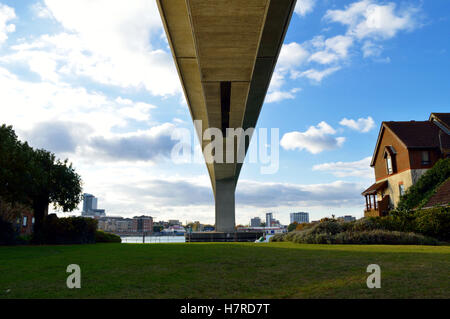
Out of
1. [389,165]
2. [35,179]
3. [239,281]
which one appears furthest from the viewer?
[389,165]

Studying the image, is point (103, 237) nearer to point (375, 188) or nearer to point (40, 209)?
point (40, 209)

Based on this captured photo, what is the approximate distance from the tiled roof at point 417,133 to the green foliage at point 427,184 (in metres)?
3.48

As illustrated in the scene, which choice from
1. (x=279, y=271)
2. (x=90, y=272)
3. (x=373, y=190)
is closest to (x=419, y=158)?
(x=373, y=190)

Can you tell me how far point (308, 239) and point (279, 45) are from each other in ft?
37.9

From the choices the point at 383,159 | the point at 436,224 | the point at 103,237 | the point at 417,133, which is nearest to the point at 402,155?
the point at 417,133

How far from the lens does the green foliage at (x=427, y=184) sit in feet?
98.5

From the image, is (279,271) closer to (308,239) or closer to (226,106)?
(226,106)

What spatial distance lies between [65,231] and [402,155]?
31978 mm

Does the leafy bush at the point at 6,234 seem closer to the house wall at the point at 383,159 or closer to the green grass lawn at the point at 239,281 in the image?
the green grass lawn at the point at 239,281

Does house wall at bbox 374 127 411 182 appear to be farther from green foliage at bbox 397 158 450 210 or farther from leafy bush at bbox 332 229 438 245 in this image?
leafy bush at bbox 332 229 438 245

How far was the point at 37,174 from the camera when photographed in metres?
23.4

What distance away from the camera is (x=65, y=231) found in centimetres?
2450

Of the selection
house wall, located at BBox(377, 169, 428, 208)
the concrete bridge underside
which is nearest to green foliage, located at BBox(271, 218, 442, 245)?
the concrete bridge underside
